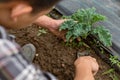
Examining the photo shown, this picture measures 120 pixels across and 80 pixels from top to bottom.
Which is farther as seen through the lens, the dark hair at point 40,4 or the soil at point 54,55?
the soil at point 54,55

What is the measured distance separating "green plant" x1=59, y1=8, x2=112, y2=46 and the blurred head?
3.23 feet

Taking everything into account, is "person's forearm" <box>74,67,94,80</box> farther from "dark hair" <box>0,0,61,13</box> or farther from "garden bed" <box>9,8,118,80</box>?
"dark hair" <box>0,0,61,13</box>

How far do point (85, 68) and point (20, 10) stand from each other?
0.95 meters

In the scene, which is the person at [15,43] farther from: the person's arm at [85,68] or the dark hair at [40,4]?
the person's arm at [85,68]

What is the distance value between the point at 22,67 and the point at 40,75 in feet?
0.30

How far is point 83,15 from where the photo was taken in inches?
92.4

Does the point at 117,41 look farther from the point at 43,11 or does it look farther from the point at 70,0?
the point at 43,11

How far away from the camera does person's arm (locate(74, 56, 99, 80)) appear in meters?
2.04

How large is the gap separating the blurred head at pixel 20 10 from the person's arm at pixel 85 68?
803 millimetres

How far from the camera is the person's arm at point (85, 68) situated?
2.04 metres

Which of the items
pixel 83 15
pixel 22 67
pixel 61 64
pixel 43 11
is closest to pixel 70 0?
pixel 83 15

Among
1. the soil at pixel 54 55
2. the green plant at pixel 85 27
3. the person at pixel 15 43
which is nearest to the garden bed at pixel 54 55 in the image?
the soil at pixel 54 55

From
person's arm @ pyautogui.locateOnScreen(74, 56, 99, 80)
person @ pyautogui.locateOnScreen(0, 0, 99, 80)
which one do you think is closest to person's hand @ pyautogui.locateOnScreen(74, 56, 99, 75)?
person's arm @ pyautogui.locateOnScreen(74, 56, 99, 80)

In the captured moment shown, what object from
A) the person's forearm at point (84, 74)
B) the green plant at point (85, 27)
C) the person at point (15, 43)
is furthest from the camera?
the green plant at point (85, 27)
